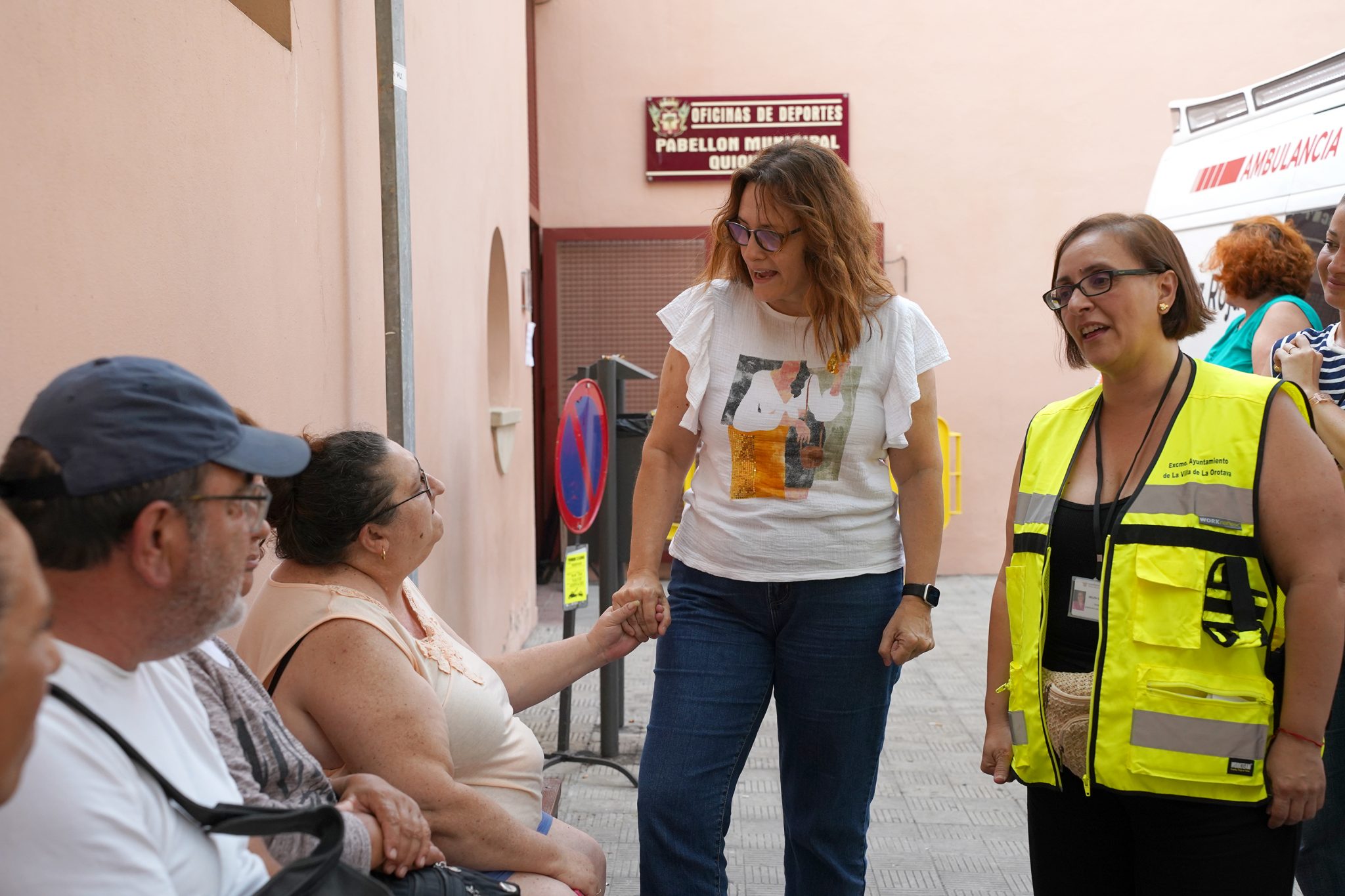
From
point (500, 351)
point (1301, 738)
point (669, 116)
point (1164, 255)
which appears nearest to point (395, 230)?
point (1164, 255)

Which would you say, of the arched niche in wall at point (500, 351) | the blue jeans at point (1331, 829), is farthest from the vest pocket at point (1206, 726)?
the arched niche in wall at point (500, 351)

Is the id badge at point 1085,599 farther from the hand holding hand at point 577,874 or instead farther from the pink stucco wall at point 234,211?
the pink stucco wall at point 234,211

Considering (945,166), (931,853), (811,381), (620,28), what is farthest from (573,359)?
(811,381)

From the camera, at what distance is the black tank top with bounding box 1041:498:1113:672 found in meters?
2.04

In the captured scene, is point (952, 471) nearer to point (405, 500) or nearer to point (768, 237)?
point (768, 237)

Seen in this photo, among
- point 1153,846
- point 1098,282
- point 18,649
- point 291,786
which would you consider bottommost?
point 1153,846

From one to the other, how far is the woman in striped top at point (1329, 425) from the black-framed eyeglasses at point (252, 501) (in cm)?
211

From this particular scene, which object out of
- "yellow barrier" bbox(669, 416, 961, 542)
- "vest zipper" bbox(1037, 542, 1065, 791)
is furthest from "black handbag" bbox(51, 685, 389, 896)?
"yellow barrier" bbox(669, 416, 961, 542)

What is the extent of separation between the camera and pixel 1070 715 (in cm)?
203

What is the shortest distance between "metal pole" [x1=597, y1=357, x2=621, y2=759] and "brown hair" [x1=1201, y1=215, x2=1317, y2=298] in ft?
7.21

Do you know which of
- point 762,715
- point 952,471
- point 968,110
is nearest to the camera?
point 762,715

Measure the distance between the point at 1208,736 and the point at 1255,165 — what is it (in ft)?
13.4

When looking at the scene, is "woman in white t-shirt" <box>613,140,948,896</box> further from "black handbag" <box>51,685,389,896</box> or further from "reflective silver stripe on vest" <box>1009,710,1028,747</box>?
"black handbag" <box>51,685,389,896</box>

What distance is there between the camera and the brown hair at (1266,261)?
11.2 ft
